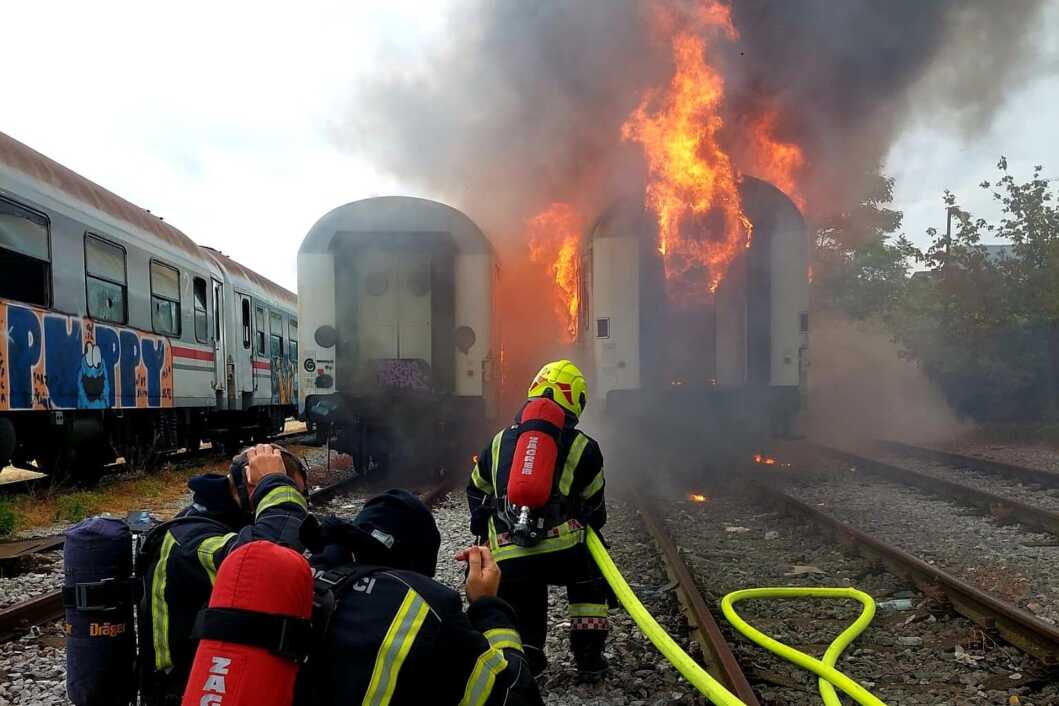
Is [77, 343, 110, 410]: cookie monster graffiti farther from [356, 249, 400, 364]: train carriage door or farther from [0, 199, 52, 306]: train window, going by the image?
[356, 249, 400, 364]: train carriage door

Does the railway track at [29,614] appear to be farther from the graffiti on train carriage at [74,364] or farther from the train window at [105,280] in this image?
the train window at [105,280]

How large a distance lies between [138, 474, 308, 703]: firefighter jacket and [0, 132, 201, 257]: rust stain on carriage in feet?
23.6

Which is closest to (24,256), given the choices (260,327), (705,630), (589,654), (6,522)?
(6,522)

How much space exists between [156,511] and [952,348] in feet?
57.6

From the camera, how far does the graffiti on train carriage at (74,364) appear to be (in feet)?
25.3

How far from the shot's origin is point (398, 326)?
1139 centimetres

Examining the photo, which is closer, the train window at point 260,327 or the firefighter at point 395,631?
the firefighter at point 395,631

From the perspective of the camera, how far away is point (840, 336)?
28391 millimetres

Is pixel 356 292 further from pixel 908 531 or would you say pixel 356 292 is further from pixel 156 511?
pixel 908 531

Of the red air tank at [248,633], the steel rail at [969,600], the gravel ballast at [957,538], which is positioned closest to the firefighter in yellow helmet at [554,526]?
the red air tank at [248,633]

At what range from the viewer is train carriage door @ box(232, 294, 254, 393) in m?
15.0

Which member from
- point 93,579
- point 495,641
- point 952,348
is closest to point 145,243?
point 93,579

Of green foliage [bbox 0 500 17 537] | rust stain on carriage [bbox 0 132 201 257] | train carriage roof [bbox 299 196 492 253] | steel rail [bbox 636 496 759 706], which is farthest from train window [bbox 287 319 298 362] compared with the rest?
steel rail [bbox 636 496 759 706]

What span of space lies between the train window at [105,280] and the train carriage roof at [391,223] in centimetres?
228
